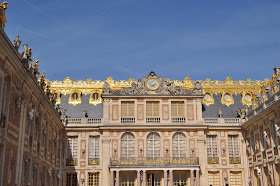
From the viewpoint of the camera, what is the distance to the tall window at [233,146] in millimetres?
36594

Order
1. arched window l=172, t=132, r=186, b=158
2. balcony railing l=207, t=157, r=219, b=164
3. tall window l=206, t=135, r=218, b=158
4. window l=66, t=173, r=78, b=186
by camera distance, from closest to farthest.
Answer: window l=66, t=173, r=78, b=186
arched window l=172, t=132, r=186, b=158
balcony railing l=207, t=157, r=219, b=164
tall window l=206, t=135, r=218, b=158

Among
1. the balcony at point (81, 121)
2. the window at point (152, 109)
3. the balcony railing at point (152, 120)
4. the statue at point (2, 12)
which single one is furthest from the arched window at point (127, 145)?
the statue at point (2, 12)

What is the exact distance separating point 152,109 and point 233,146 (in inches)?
357

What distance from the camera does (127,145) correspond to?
35906 mm

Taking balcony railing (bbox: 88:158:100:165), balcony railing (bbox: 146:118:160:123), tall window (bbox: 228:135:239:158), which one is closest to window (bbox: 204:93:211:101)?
tall window (bbox: 228:135:239:158)

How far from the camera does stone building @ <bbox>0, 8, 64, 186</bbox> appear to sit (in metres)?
16.8

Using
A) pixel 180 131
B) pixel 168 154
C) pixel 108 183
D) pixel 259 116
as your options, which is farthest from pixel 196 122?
pixel 108 183

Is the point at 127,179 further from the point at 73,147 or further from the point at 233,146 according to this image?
the point at 233,146

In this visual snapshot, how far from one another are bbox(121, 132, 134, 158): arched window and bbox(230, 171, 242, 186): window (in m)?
10.2

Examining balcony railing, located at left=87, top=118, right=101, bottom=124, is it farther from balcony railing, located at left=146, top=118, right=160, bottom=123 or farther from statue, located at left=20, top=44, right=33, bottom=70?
statue, located at left=20, top=44, right=33, bottom=70

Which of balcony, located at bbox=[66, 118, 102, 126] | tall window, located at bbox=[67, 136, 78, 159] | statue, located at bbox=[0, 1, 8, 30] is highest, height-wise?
statue, located at bbox=[0, 1, 8, 30]

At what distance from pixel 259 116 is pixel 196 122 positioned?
7.08 metres

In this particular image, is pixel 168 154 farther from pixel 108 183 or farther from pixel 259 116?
pixel 259 116

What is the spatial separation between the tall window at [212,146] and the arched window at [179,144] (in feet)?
8.50
